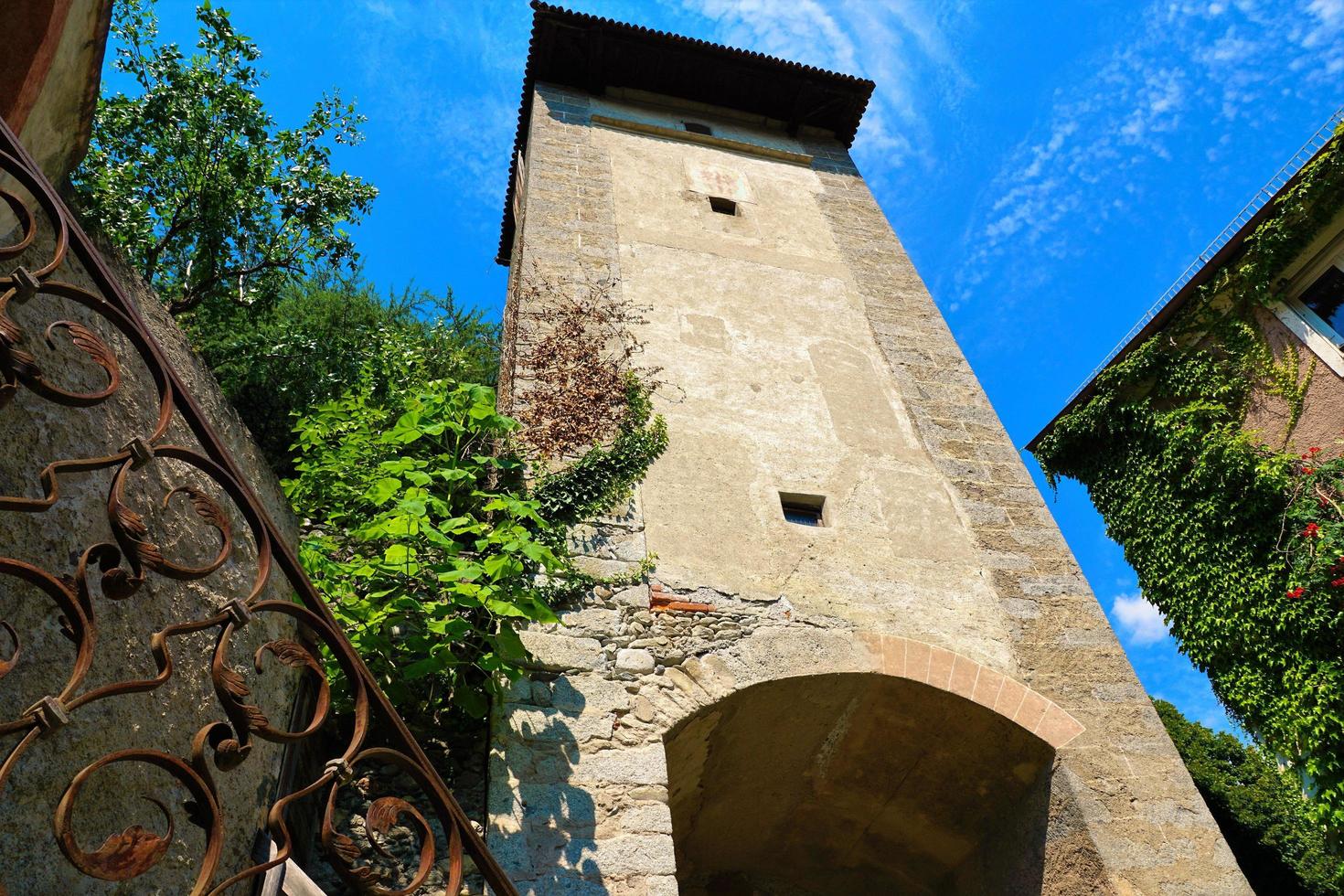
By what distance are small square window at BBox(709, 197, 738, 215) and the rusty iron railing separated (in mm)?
6213

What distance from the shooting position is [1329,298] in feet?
30.3

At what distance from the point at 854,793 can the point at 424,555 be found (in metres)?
2.94

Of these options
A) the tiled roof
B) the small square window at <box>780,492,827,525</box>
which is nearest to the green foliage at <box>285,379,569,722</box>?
the small square window at <box>780,492,827,525</box>

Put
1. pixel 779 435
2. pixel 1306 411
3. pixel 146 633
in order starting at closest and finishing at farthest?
1. pixel 146 633
2. pixel 779 435
3. pixel 1306 411

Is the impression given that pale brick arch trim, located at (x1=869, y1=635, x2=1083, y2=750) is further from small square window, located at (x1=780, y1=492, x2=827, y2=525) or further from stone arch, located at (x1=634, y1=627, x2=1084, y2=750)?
small square window, located at (x1=780, y1=492, x2=827, y2=525)

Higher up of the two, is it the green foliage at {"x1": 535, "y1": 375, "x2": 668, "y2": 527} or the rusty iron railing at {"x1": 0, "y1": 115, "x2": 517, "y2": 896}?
the green foliage at {"x1": 535, "y1": 375, "x2": 668, "y2": 527}

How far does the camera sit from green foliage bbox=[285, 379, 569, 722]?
152 inches

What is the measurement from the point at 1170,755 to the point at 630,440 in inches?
129

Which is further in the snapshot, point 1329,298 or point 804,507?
point 1329,298

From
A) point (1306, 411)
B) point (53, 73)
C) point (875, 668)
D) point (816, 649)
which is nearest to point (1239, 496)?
point (1306, 411)

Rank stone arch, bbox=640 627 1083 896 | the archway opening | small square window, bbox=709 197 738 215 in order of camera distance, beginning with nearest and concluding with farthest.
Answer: stone arch, bbox=640 627 1083 896 → the archway opening → small square window, bbox=709 197 738 215

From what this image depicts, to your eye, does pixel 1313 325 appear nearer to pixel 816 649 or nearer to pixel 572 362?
pixel 816 649

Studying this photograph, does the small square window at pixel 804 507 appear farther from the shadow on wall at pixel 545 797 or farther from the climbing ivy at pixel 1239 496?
the climbing ivy at pixel 1239 496

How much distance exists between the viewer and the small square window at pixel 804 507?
5.80 metres
